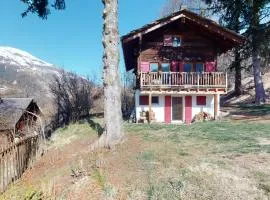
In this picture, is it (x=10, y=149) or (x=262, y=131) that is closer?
(x=10, y=149)

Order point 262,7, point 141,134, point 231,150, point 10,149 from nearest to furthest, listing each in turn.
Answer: point 231,150, point 10,149, point 141,134, point 262,7

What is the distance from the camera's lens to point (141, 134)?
16406 millimetres

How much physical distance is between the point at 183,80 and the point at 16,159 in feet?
44.8

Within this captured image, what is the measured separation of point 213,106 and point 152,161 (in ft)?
48.8

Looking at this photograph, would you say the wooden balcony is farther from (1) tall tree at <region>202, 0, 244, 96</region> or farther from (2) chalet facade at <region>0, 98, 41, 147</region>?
(2) chalet facade at <region>0, 98, 41, 147</region>

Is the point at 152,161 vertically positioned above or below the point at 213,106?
below

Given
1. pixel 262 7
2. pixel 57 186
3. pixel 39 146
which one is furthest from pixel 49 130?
pixel 57 186

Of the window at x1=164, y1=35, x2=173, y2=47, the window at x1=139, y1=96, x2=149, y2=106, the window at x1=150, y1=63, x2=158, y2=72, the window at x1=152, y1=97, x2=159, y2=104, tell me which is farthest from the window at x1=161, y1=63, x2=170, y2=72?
the window at x1=139, y1=96, x2=149, y2=106

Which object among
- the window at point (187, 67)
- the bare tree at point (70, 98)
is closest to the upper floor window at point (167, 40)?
the window at point (187, 67)

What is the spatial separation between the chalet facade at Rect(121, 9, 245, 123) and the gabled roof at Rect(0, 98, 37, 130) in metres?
9.39

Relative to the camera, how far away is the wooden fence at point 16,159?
12.2m

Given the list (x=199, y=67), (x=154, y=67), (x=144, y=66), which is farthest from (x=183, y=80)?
(x=144, y=66)

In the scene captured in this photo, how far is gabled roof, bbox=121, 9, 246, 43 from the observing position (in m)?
24.0

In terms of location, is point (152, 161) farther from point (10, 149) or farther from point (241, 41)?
point (241, 41)
